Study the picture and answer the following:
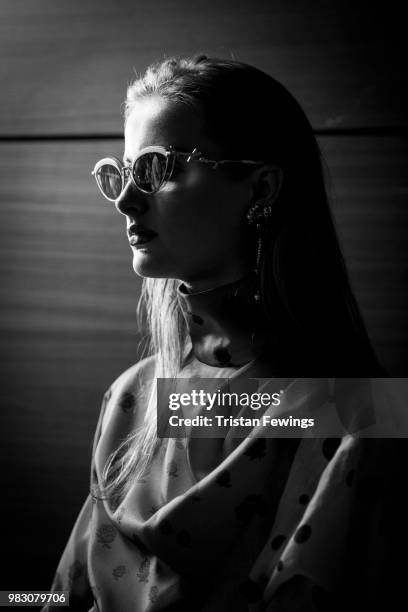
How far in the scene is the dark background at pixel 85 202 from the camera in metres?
1.05

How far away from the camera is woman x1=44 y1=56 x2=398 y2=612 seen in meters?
0.69

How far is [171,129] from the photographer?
0.75 m

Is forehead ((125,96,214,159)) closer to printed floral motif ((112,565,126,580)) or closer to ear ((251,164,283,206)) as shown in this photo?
ear ((251,164,283,206))

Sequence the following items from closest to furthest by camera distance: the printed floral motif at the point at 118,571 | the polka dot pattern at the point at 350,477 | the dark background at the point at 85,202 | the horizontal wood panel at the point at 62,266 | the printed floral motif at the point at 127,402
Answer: the polka dot pattern at the point at 350,477
the printed floral motif at the point at 118,571
the printed floral motif at the point at 127,402
the dark background at the point at 85,202
the horizontal wood panel at the point at 62,266

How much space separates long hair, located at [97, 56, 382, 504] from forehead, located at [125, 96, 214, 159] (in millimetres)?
11

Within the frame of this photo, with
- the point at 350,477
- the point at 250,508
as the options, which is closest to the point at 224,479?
the point at 250,508

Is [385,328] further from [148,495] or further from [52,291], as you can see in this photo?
[52,291]

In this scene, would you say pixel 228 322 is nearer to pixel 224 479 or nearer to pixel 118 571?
pixel 224 479

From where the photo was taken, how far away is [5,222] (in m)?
1.26

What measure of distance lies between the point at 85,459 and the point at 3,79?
86 centimetres

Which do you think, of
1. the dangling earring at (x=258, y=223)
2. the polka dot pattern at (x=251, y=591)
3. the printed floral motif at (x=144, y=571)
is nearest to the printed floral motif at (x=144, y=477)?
the printed floral motif at (x=144, y=571)

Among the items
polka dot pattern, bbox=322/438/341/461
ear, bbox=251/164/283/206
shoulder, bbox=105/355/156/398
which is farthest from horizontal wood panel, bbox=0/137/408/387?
polka dot pattern, bbox=322/438/341/461

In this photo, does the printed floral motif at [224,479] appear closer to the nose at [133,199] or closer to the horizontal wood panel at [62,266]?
the nose at [133,199]

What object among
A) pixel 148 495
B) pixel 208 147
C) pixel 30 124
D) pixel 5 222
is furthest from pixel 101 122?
pixel 148 495
